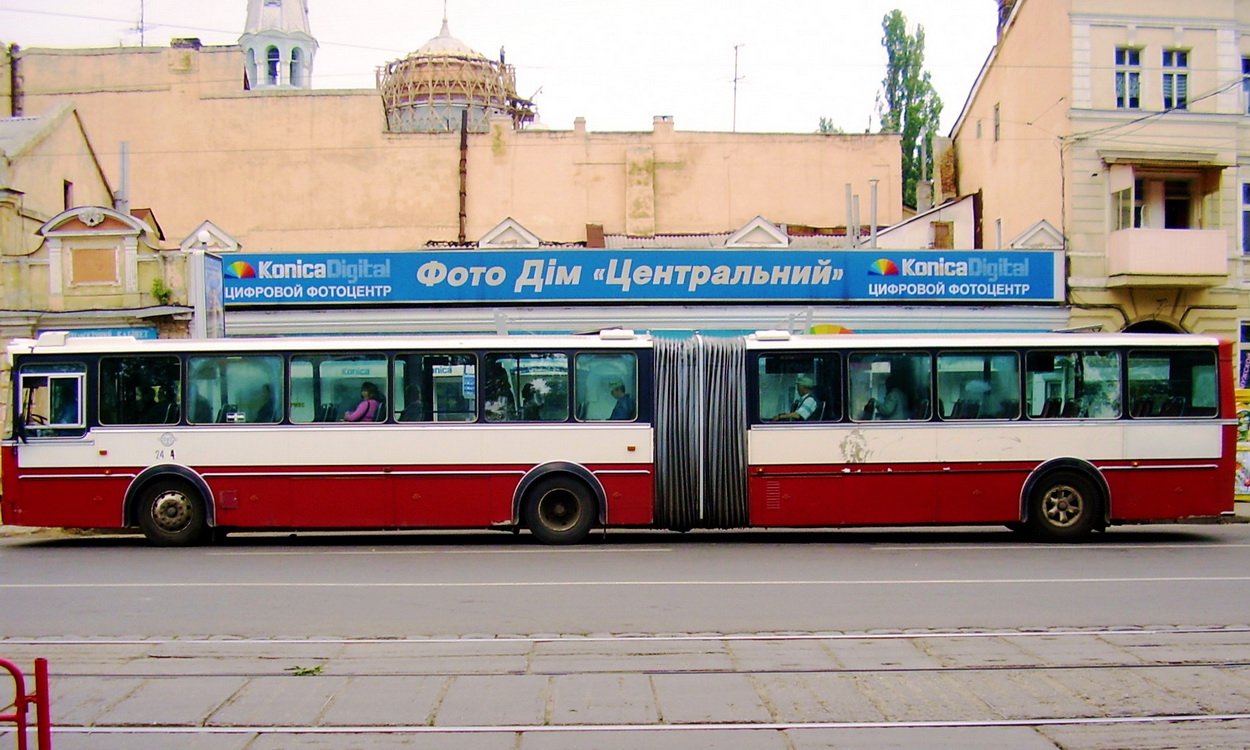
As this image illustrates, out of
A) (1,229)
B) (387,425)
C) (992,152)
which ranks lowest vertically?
(387,425)

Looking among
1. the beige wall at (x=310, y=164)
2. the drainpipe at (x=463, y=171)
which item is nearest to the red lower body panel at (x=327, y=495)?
the drainpipe at (x=463, y=171)

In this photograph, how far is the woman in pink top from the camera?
15.7 metres

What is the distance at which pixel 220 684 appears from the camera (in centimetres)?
784

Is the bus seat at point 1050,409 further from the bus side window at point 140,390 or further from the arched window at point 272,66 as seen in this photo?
the arched window at point 272,66

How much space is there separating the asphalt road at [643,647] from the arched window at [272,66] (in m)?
43.0

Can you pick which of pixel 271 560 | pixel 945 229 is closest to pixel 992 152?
pixel 945 229

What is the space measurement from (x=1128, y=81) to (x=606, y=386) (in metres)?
18.8

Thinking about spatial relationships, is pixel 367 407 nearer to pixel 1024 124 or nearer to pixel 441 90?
pixel 1024 124

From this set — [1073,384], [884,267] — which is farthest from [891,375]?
[884,267]

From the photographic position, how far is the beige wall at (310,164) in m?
39.5

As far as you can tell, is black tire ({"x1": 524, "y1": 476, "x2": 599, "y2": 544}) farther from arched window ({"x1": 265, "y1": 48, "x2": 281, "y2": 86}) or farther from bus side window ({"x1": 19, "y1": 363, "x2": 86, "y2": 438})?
arched window ({"x1": 265, "y1": 48, "x2": 281, "y2": 86})

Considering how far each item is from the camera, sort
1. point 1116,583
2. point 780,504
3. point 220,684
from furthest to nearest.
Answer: point 780,504, point 1116,583, point 220,684

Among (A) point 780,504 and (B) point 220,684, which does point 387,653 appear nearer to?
(B) point 220,684

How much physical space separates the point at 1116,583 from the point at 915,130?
133ft
